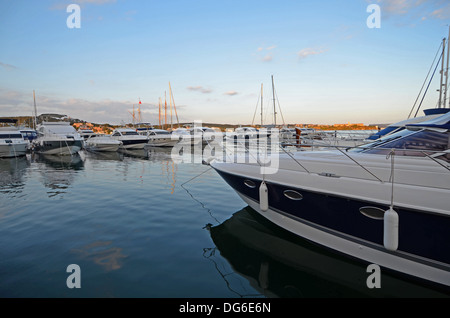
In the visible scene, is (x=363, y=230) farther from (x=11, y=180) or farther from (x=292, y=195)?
(x=11, y=180)

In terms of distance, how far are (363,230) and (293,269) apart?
4.44 ft

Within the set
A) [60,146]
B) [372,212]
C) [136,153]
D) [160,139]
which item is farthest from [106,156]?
[372,212]

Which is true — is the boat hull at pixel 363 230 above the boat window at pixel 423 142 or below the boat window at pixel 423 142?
below

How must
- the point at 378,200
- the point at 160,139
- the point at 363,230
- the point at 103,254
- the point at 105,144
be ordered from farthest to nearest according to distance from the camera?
the point at 160,139 → the point at 105,144 → the point at 103,254 → the point at 363,230 → the point at 378,200

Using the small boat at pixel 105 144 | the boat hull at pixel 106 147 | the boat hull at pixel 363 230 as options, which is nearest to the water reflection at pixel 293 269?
the boat hull at pixel 363 230

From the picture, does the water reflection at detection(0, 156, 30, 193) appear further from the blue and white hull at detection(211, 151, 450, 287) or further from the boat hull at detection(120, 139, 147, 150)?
the boat hull at detection(120, 139, 147, 150)

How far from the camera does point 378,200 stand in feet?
12.6

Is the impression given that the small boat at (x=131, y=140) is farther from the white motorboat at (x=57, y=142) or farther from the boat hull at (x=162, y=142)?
the white motorboat at (x=57, y=142)

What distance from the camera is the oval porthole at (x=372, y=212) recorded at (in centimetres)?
390

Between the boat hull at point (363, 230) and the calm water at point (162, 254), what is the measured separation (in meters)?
0.28

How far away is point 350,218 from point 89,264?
4634mm

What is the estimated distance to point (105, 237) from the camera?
18.3 feet

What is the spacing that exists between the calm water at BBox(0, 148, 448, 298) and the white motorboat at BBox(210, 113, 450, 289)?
0.41m
